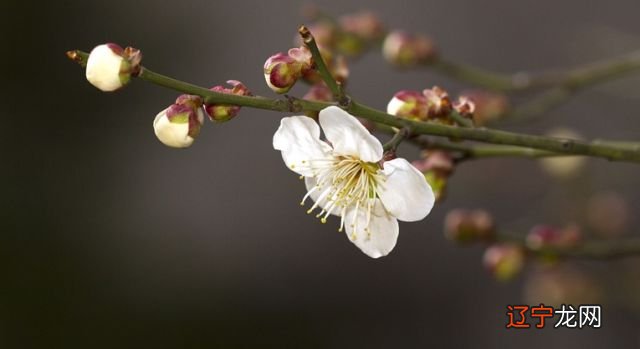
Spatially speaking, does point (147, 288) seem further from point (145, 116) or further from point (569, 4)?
point (569, 4)

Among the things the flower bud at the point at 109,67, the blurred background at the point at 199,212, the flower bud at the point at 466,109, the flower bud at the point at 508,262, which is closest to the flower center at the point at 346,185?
the flower bud at the point at 466,109

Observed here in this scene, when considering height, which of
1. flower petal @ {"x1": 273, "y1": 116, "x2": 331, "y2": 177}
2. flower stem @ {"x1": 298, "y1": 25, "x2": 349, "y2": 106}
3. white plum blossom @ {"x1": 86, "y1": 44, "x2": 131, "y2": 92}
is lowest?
white plum blossom @ {"x1": 86, "y1": 44, "x2": 131, "y2": 92}

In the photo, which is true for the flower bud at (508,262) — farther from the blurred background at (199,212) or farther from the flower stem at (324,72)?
the blurred background at (199,212)

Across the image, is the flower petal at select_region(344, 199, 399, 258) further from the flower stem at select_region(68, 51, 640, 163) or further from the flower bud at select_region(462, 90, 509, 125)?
the flower bud at select_region(462, 90, 509, 125)

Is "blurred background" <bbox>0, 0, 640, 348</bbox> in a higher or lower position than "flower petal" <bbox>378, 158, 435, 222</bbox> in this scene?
higher

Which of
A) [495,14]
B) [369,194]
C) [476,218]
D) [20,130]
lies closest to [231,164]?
[20,130]

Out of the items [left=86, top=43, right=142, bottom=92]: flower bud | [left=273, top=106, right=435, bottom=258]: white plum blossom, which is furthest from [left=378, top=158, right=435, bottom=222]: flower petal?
[left=86, top=43, right=142, bottom=92]: flower bud
